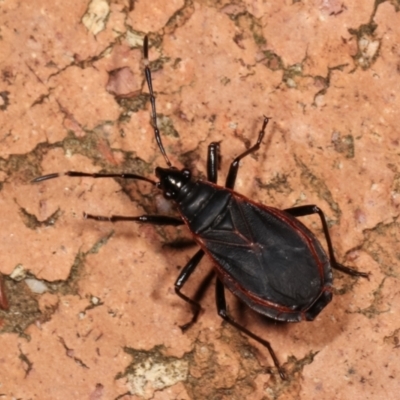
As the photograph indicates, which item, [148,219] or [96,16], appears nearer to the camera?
[148,219]

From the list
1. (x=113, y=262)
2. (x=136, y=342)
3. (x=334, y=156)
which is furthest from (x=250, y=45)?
(x=136, y=342)

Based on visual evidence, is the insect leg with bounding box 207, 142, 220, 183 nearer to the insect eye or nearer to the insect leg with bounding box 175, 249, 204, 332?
the insect eye

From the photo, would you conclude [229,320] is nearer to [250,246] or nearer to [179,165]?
[250,246]

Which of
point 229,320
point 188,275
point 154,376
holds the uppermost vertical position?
point 188,275

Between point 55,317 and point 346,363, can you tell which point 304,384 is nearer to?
point 346,363

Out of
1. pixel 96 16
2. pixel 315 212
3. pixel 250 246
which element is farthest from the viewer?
pixel 96 16

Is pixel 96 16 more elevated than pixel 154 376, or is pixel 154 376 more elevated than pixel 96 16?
pixel 96 16

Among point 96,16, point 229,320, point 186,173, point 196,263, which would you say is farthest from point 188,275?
point 96,16
